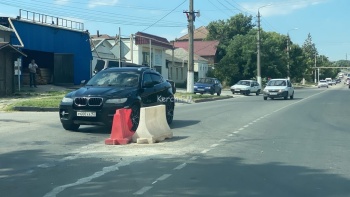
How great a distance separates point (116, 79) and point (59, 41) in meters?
24.4

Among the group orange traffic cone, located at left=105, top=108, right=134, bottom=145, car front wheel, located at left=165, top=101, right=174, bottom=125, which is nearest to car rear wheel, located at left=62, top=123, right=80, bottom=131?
orange traffic cone, located at left=105, top=108, right=134, bottom=145

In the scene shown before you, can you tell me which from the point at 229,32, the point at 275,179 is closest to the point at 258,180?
the point at 275,179

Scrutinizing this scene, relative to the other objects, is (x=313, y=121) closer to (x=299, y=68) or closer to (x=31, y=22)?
(x=31, y=22)

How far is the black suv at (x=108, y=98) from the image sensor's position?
11969 millimetres

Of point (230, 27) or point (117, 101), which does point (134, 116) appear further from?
point (230, 27)

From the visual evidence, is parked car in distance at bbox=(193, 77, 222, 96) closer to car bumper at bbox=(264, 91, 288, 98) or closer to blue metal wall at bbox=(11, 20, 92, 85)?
car bumper at bbox=(264, 91, 288, 98)

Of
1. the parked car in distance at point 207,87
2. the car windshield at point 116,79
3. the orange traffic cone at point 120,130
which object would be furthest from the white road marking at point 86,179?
the parked car in distance at point 207,87

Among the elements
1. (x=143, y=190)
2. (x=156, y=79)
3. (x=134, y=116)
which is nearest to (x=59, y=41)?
→ (x=156, y=79)

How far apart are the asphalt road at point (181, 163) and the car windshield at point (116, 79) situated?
132 centimetres

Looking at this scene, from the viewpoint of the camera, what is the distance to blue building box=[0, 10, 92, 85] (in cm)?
3275

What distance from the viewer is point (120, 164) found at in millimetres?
8320

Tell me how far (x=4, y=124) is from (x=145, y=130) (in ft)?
19.1

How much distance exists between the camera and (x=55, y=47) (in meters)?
35.9

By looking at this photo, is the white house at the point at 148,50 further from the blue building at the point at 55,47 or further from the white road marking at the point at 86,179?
the white road marking at the point at 86,179
